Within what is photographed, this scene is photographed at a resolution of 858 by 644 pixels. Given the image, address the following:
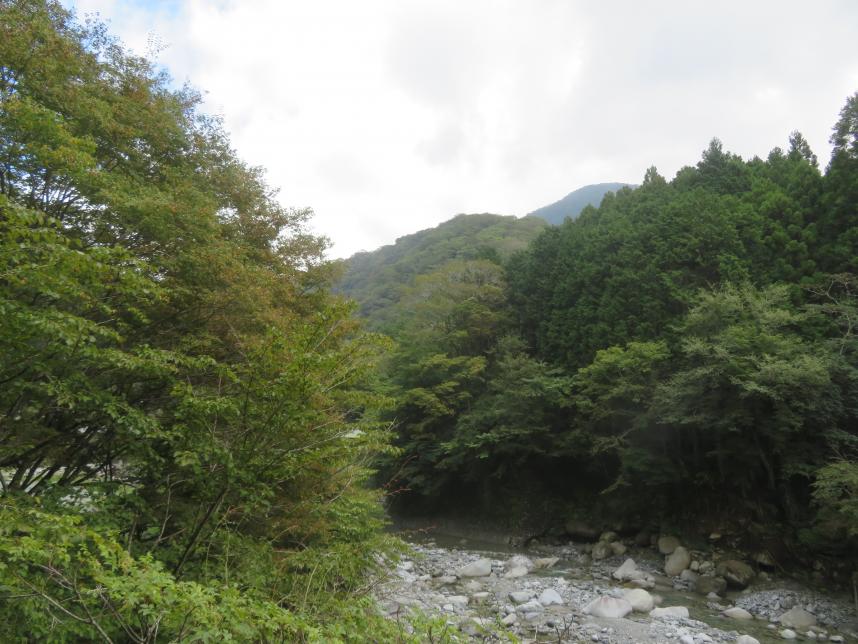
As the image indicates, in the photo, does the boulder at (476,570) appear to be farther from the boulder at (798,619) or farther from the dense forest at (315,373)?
the boulder at (798,619)

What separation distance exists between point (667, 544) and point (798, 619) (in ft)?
15.9

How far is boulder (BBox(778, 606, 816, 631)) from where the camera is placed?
9.15 m

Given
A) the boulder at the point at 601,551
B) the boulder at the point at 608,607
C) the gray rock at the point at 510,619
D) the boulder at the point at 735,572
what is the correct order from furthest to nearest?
the boulder at the point at 601,551, the boulder at the point at 735,572, the boulder at the point at 608,607, the gray rock at the point at 510,619

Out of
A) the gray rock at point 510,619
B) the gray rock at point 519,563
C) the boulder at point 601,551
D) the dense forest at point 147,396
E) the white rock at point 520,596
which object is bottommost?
the gray rock at point 519,563

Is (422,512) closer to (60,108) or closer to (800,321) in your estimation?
(800,321)

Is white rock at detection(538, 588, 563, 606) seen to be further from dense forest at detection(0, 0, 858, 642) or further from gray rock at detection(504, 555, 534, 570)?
dense forest at detection(0, 0, 858, 642)

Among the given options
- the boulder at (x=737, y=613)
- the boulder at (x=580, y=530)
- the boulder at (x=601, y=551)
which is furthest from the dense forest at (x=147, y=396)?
the boulder at (x=580, y=530)

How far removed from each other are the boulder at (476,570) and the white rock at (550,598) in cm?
276

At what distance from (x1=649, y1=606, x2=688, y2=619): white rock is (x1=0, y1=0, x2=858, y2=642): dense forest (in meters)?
3.28

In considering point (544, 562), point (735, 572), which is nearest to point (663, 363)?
point (735, 572)

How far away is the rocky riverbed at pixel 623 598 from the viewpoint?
8.56 meters

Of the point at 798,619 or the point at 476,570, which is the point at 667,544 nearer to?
the point at 798,619

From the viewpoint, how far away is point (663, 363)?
15.0m

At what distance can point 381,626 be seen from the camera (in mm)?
3432
